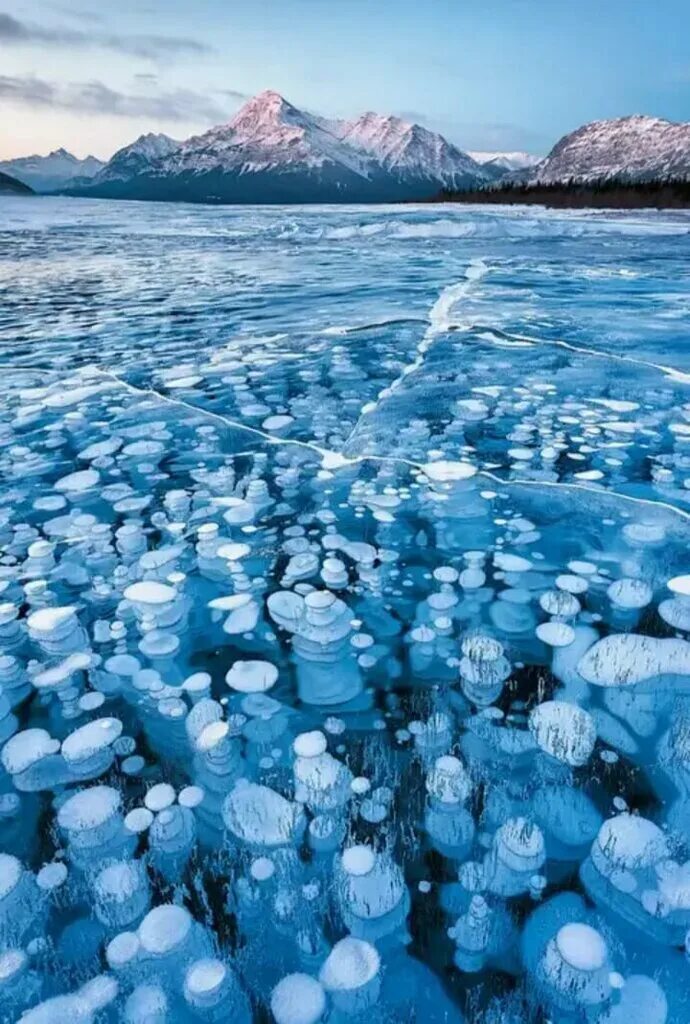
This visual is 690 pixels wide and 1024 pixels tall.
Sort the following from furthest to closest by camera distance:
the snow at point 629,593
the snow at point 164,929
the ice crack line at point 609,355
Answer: the ice crack line at point 609,355 < the snow at point 629,593 < the snow at point 164,929

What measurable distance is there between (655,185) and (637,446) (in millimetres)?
46795

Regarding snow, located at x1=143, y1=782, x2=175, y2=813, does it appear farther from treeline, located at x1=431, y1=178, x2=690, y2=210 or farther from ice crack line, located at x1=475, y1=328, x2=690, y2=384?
treeline, located at x1=431, y1=178, x2=690, y2=210

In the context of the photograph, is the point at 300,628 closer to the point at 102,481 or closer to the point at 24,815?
the point at 24,815

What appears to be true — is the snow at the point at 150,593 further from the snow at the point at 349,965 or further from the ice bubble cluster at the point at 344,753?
the snow at the point at 349,965

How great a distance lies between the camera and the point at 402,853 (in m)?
1.67

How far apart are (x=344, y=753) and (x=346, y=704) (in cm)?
22

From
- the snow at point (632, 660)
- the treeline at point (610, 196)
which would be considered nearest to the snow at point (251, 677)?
the snow at point (632, 660)

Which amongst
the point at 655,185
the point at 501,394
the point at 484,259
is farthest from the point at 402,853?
the point at 655,185

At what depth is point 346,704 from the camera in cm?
218

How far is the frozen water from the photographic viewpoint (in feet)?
4.78

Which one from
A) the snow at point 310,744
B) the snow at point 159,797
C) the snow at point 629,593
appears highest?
the snow at point 629,593

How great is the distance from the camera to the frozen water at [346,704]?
1456 mm

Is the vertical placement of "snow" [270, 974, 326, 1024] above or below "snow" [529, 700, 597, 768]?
below

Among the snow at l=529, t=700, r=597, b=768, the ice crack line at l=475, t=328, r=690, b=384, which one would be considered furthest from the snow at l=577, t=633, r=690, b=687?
the ice crack line at l=475, t=328, r=690, b=384
